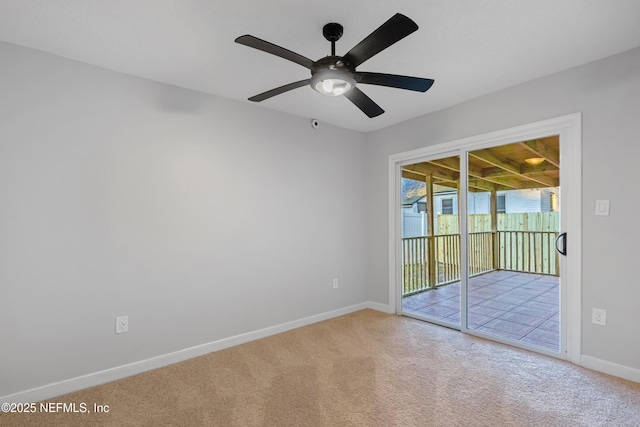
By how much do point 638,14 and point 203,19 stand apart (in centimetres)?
266

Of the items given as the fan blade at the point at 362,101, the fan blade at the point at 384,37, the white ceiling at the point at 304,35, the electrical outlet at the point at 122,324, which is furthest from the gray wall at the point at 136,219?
the fan blade at the point at 384,37

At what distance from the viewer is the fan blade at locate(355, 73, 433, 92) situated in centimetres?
184

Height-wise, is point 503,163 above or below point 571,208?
above

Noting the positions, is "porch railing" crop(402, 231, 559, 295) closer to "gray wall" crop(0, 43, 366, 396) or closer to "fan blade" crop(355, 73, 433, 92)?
"gray wall" crop(0, 43, 366, 396)

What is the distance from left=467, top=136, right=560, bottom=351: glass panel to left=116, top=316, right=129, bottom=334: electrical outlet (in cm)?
329

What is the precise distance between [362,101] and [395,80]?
33 cm

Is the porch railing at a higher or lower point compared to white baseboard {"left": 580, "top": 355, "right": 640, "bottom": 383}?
higher

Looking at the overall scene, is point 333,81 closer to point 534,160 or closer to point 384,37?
point 384,37

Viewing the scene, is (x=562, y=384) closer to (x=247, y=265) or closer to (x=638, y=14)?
(x=638, y=14)

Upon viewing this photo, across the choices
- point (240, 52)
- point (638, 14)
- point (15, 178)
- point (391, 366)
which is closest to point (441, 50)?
point (638, 14)

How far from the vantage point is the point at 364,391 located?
2.17 m

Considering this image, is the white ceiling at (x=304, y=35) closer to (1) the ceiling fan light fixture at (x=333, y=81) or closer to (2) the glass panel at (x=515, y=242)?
(1) the ceiling fan light fixture at (x=333, y=81)

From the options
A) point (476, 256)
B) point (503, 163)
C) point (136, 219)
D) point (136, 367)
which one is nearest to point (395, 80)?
point (503, 163)

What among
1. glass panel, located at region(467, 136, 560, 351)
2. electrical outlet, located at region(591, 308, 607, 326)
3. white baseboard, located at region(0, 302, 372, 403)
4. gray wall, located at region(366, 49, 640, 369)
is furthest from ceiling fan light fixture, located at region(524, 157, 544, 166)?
white baseboard, located at region(0, 302, 372, 403)
